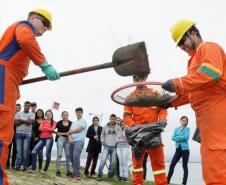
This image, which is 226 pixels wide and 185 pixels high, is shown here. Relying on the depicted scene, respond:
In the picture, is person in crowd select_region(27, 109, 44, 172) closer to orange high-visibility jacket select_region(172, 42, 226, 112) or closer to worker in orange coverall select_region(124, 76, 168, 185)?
worker in orange coverall select_region(124, 76, 168, 185)

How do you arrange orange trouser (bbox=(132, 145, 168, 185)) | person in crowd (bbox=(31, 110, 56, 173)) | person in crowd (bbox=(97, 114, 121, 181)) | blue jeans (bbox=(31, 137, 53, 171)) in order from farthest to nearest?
person in crowd (bbox=(97, 114, 121, 181)) → person in crowd (bbox=(31, 110, 56, 173)) → blue jeans (bbox=(31, 137, 53, 171)) → orange trouser (bbox=(132, 145, 168, 185))

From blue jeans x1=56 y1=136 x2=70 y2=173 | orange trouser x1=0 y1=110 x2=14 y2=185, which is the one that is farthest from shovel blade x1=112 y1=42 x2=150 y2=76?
blue jeans x1=56 y1=136 x2=70 y2=173

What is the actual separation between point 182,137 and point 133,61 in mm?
7087

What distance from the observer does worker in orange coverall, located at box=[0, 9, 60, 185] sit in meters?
A: 4.89

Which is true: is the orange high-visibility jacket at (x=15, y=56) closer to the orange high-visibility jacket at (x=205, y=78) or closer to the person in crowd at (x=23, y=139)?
the orange high-visibility jacket at (x=205, y=78)

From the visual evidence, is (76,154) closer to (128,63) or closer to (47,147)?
(47,147)

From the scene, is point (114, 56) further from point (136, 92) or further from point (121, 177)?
point (121, 177)

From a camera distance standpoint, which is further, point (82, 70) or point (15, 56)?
point (82, 70)

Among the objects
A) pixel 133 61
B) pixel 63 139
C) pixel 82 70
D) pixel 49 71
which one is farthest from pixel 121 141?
pixel 49 71

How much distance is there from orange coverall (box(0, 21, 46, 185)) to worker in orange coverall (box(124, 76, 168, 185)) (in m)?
2.86

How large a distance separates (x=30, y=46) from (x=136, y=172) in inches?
135

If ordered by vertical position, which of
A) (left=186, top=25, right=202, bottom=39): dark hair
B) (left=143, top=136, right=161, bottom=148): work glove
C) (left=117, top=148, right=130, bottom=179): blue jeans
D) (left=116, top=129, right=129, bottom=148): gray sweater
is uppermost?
(left=186, top=25, right=202, bottom=39): dark hair

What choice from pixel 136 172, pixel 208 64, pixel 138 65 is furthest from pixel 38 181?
pixel 208 64

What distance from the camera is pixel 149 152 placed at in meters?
7.41
